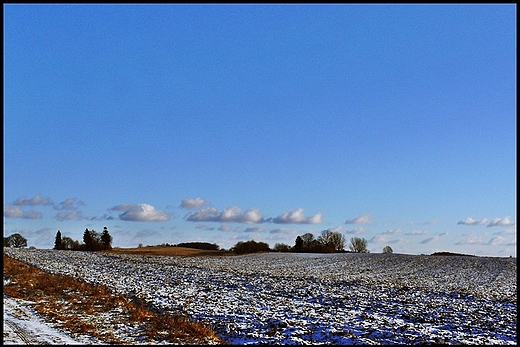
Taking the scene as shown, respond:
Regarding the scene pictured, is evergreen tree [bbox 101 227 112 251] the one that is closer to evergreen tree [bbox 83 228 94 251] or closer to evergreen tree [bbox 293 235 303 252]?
evergreen tree [bbox 83 228 94 251]

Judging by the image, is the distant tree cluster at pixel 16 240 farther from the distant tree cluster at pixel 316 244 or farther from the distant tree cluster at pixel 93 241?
the distant tree cluster at pixel 316 244

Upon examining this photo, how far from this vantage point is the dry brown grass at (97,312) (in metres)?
12.4

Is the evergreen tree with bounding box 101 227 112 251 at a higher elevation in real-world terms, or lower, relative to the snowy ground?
higher

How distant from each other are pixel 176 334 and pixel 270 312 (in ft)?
15.3

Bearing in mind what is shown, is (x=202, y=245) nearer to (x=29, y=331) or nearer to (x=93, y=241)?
(x=93, y=241)

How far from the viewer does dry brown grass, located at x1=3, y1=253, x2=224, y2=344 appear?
12383mm

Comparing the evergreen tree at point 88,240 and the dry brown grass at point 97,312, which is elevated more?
the evergreen tree at point 88,240

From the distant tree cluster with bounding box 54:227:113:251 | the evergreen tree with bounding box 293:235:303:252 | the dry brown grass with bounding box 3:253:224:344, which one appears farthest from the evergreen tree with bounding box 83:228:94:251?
the dry brown grass with bounding box 3:253:224:344

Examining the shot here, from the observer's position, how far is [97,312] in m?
14.9

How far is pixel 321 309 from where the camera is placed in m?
17.5

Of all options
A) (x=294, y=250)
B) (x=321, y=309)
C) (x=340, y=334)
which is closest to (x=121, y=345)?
(x=340, y=334)

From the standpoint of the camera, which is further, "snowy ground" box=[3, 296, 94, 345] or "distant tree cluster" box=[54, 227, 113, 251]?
"distant tree cluster" box=[54, 227, 113, 251]

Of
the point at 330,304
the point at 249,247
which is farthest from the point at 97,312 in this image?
the point at 249,247

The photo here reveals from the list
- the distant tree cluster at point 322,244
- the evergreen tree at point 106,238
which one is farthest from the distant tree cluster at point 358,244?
the evergreen tree at point 106,238
